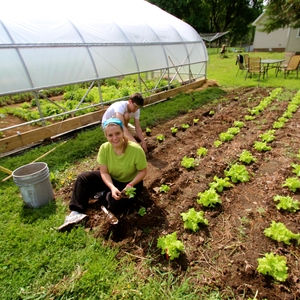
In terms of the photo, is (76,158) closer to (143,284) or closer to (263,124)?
(143,284)

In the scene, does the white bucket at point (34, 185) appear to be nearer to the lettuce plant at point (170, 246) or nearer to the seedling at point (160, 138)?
the lettuce plant at point (170, 246)

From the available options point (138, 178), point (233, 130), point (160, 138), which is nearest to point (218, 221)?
point (138, 178)

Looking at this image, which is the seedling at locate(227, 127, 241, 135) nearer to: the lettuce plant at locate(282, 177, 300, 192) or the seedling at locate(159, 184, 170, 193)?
the lettuce plant at locate(282, 177, 300, 192)

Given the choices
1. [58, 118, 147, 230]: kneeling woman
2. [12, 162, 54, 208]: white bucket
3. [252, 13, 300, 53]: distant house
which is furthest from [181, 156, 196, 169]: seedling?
[252, 13, 300, 53]: distant house

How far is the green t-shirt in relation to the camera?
298 cm

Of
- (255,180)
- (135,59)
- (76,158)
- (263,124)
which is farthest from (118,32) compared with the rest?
(255,180)

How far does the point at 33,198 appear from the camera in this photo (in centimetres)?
327

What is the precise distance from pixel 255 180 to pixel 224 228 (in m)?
1.35

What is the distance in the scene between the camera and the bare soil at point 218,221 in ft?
7.48

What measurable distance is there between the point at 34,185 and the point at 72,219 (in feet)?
2.57

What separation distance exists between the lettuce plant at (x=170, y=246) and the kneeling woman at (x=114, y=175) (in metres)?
0.76

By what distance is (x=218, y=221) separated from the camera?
300 centimetres

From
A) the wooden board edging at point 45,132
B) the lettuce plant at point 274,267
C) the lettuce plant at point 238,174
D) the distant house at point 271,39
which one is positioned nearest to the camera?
the lettuce plant at point 274,267

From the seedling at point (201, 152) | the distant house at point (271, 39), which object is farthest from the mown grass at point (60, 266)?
the distant house at point (271, 39)
